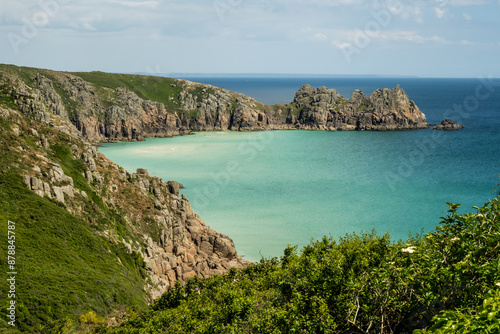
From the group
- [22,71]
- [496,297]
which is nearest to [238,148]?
[22,71]

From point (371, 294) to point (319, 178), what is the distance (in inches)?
3341

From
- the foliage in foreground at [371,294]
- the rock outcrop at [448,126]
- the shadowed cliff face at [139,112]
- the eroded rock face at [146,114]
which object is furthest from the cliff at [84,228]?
the rock outcrop at [448,126]

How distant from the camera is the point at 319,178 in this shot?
10662cm

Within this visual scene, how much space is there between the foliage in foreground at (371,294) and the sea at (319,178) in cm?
1452

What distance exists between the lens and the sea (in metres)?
71.4

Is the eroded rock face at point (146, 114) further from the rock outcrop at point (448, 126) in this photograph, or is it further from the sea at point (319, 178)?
the sea at point (319, 178)

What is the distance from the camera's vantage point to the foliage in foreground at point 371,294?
56.0ft

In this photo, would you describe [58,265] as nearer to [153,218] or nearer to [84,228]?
[84,228]

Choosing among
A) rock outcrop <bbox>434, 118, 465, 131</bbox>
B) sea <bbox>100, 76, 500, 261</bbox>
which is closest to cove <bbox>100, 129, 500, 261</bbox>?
sea <bbox>100, 76, 500, 261</bbox>

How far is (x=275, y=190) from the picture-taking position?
93688 millimetres

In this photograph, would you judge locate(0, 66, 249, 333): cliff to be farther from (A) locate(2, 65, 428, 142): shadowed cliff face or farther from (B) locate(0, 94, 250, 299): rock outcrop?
(A) locate(2, 65, 428, 142): shadowed cliff face

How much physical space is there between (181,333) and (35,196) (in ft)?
82.0

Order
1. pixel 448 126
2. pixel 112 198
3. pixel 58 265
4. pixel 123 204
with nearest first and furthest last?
1. pixel 58 265
2. pixel 112 198
3. pixel 123 204
4. pixel 448 126

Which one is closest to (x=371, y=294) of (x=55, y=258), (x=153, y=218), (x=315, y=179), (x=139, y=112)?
(x=55, y=258)
